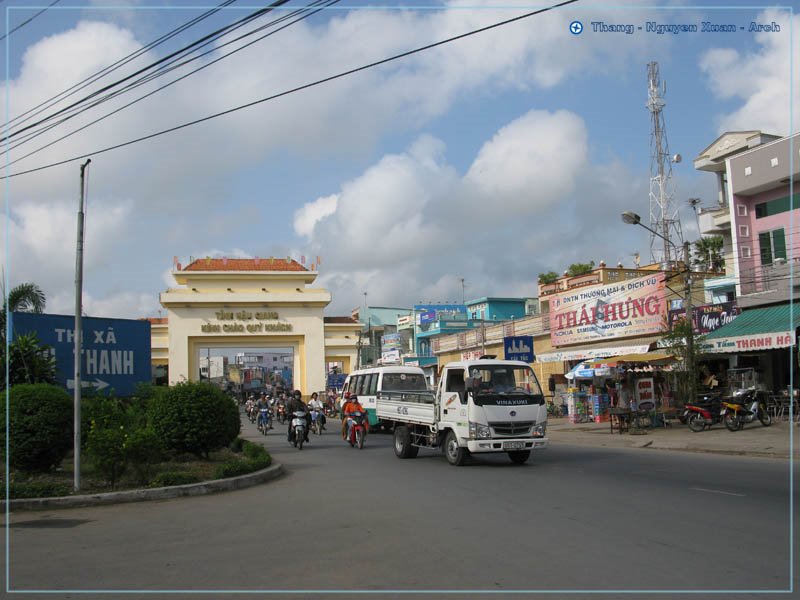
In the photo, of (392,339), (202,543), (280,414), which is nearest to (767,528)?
(202,543)

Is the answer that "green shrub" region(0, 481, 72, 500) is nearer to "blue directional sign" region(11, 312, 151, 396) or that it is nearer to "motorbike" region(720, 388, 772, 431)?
"blue directional sign" region(11, 312, 151, 396)

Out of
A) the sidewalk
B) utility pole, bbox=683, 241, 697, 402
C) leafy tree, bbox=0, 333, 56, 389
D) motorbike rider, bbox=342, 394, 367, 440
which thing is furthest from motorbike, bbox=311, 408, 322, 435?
leafy tree, bbox=0, 333, 56, 389

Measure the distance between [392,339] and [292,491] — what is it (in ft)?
169

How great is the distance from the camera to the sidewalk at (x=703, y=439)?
57.9 ft

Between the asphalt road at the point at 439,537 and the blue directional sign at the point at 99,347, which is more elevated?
the blue directional sign at the point at 99,347

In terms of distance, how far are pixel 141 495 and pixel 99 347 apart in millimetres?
5502

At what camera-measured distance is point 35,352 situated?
15742mm

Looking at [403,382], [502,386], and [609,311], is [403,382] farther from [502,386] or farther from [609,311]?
[609,311]

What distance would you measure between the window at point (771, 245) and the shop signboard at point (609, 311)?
12.4ft

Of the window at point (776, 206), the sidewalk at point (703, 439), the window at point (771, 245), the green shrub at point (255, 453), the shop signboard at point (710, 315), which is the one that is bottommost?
the sidewalk at point (703, 439)

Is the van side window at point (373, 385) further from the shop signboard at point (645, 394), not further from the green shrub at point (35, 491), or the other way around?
the green shrub at point (35, 491)

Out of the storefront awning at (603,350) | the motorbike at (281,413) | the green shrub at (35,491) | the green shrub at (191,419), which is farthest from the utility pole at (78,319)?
the motorbike at (281,413)

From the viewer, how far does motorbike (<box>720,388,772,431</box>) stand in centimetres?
2155

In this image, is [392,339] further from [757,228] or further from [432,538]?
[432,538]
